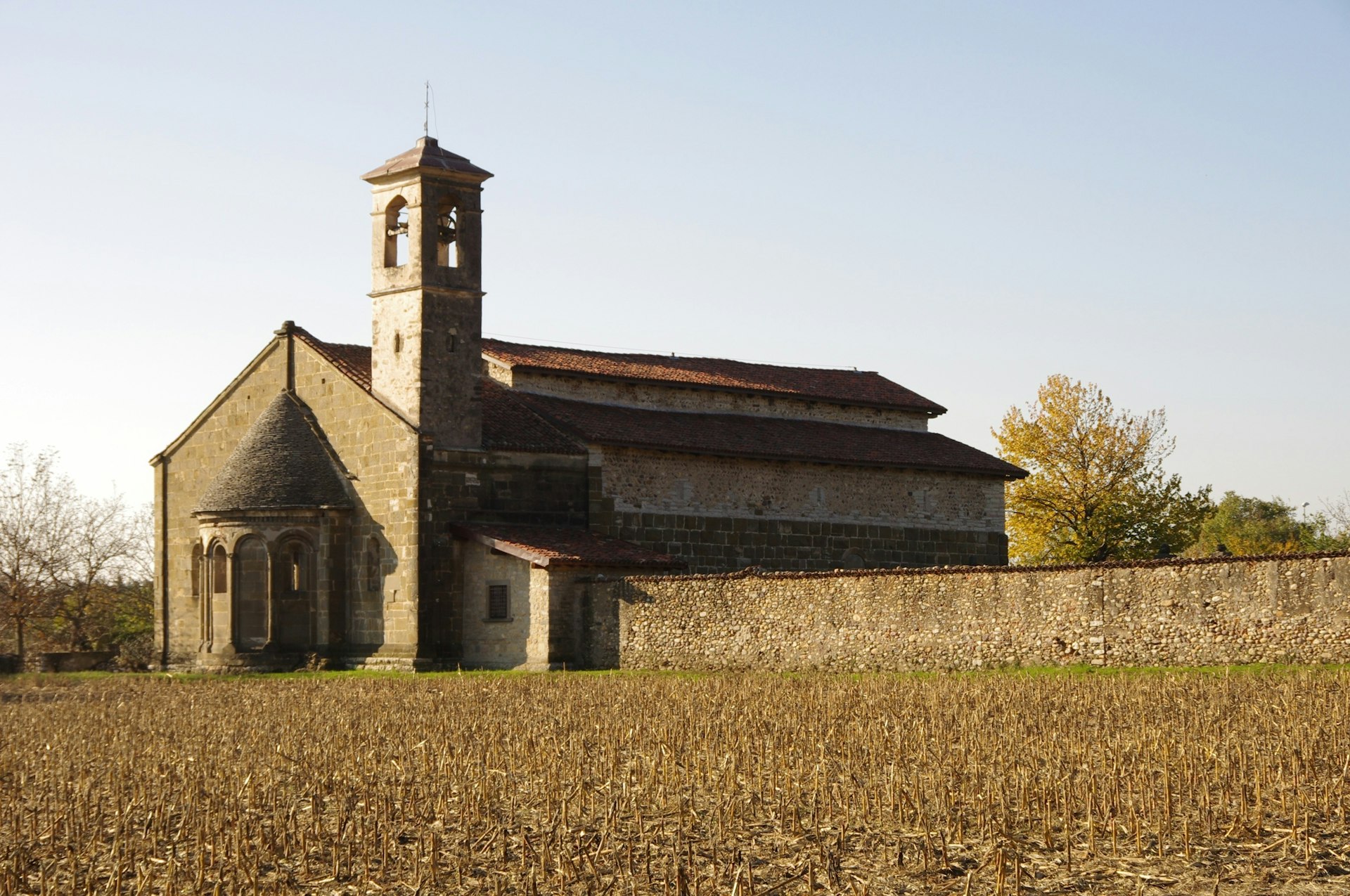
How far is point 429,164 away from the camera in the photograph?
3606 cm

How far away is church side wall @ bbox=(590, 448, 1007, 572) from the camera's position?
3794 cm

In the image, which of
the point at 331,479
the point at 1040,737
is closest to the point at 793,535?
the point at 331,479

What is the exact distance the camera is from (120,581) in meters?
57.3

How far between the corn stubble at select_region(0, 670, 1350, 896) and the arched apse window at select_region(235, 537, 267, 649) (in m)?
15.5

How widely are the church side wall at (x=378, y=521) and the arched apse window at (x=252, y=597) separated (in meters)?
1.86

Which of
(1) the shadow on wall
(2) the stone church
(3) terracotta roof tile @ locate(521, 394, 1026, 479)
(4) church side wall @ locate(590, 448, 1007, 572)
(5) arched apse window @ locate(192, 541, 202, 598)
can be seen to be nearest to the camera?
(2) the stone church

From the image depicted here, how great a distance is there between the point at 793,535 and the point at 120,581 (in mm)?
28461

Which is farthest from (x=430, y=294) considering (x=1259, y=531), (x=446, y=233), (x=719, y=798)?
(x=1259, y=531)

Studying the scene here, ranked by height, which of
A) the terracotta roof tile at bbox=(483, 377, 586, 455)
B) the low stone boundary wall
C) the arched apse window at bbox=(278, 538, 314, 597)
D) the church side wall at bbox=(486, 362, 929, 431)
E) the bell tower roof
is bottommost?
the low stone boundary wall

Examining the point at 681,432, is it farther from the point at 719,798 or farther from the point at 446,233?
the point at 719,798

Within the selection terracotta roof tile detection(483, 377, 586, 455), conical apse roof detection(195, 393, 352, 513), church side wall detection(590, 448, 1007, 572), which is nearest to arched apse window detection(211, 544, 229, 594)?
conical apse roof detection(195, 393, 352, 513)

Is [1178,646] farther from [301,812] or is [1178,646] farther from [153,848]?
[153,848]

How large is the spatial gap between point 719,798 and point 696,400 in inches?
1205

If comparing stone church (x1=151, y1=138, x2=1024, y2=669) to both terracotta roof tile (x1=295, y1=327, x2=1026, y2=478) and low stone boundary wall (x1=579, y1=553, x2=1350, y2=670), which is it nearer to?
terracotta roof tile (x1=295, y1=327, x2=1026, y2=478)
